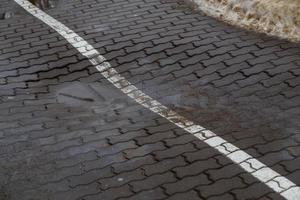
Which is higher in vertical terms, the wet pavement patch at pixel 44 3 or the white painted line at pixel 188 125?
the white painted line at pixel 188 125

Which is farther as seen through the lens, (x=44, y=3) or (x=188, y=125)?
(x=44, y=3)

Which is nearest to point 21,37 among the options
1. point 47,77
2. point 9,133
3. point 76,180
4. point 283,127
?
point 47,77

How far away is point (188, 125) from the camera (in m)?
5.63

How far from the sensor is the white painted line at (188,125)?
4.56 m

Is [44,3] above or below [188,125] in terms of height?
below

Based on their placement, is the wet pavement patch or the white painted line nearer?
the white painted line

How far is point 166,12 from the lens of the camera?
29.8 ft

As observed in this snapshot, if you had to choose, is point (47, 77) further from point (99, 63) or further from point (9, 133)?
point (9, 133)

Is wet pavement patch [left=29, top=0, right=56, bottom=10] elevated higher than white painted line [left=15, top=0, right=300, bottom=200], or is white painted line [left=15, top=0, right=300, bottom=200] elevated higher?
white painted line [left=15, top=0, right=300, bottom=200]

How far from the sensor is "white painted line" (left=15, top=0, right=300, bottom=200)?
15.0ft

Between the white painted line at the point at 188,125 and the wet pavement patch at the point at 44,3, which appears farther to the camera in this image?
the wet pavement patch at the point at 44,3

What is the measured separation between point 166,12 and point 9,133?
436 centimetres

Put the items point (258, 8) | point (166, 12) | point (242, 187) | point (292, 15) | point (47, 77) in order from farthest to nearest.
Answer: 1. point (166, 12)
2. point (258, 8)
3. point (292, 15)
4. point (47, 77)
5. point (242, 187)

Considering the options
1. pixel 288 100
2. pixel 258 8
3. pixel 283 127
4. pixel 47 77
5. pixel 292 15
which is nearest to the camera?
pixel 283 127
